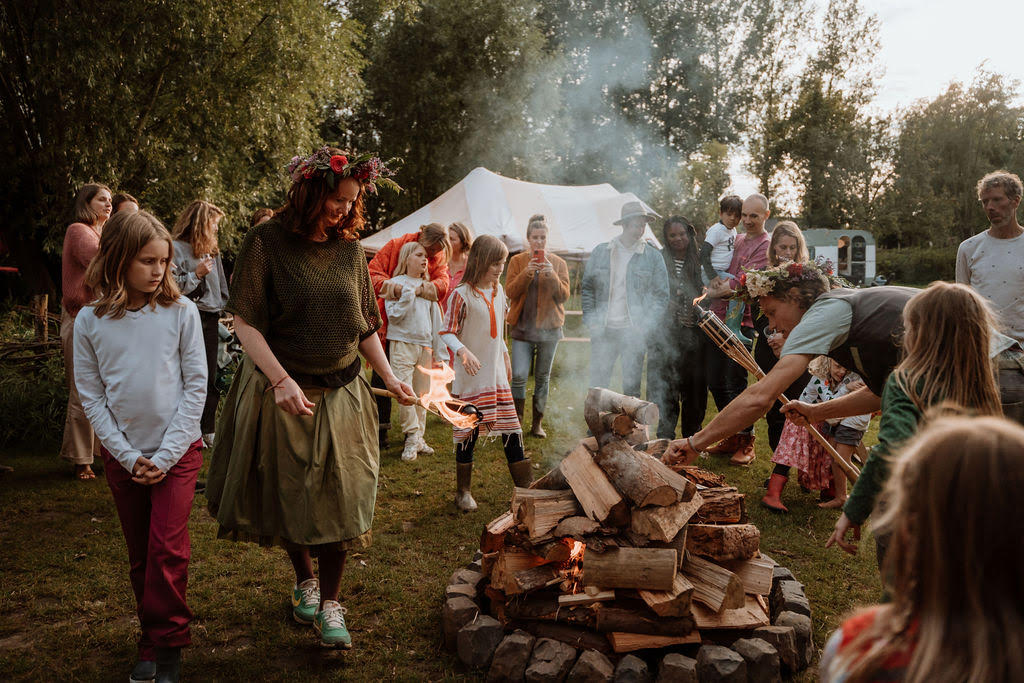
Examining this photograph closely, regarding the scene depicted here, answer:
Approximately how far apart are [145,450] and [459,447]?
7.81 ft

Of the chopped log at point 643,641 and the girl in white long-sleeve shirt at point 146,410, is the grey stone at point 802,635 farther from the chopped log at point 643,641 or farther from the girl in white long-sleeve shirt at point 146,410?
the girl in white long-sleeve shirt at point 146,410

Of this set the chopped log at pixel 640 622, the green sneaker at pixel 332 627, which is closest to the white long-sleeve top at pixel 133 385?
the green sneaker at pixel 332 627

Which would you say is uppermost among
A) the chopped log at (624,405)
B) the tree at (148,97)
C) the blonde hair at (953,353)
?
the tree at (148,97)

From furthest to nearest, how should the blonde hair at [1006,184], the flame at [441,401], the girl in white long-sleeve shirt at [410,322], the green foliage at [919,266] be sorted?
1. the green foliage at [919,266]
2. the girl in white long-sleeve shirt at [410,322]
3. the blonde hair at [1006,184]
4. the flame at [441,401]

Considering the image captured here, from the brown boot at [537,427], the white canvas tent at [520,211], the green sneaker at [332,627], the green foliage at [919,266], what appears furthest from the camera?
the green foliage at [919,266]

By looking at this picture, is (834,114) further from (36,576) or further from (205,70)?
(36,576)

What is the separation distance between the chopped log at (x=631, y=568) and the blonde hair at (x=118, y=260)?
2.12 meters

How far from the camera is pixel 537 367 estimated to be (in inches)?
267

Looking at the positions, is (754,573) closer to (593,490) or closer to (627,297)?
(593,490)

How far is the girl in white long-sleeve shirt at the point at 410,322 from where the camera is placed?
614cm

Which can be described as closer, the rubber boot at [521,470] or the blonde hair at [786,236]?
the rubber boot at [521,470]

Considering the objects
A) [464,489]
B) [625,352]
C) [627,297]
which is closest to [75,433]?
[464,489]

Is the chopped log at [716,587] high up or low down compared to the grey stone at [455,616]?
up

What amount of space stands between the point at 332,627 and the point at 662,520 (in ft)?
5.01
